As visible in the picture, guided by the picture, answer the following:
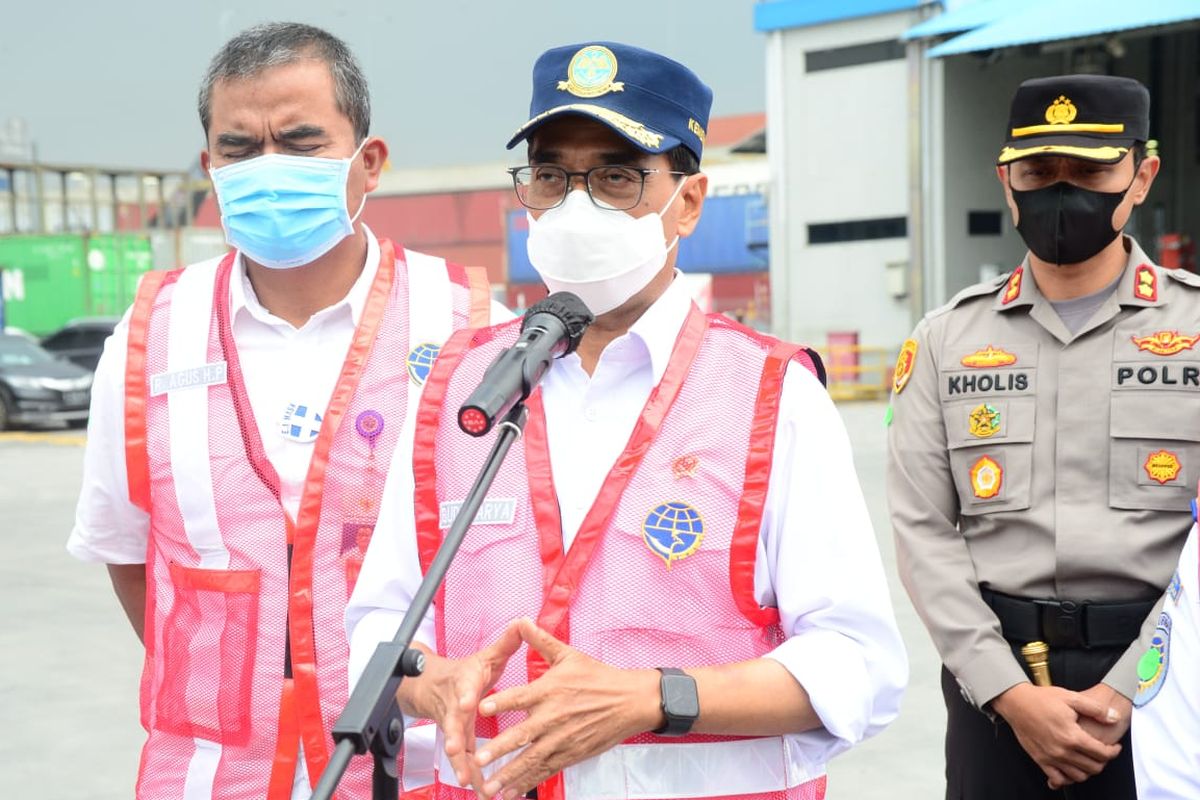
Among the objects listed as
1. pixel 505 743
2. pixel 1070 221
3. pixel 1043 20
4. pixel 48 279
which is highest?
pixel 1043 20

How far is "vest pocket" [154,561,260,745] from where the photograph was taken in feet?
7.56

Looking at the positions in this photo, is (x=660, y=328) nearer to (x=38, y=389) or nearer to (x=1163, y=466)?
(x=1163, y=466)

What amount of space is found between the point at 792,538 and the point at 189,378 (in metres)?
1.20

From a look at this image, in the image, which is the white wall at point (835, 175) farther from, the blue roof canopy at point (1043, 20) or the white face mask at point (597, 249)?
the white face mask at point (597, 249)

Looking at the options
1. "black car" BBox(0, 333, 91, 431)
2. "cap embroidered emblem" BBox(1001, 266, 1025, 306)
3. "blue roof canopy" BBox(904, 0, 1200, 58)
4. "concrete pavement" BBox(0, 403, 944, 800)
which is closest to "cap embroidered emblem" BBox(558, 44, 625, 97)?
"cap embroidered emblem" BBox(1001, 266, 1025, 306)

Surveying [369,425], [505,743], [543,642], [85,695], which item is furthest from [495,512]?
[85,695]

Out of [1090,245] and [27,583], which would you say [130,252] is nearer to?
[27,583]

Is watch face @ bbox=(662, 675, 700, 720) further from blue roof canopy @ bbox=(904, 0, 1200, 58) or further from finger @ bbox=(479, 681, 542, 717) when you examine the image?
blue roof canopy @ bbox=(904, 0, 1200, 58)

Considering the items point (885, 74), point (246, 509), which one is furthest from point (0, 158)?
point (246, 509)

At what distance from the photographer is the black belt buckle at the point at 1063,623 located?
2.63m

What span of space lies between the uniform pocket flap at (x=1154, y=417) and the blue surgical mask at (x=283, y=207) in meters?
1.57

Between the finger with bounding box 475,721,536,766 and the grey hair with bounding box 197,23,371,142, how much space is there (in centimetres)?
143

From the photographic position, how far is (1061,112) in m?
2.76

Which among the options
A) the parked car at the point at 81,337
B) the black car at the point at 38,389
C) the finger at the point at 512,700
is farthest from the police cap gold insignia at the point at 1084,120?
the parked car at the point at 81,337
